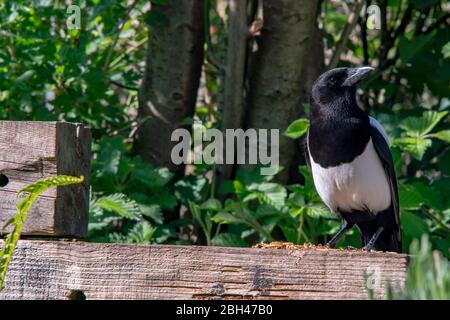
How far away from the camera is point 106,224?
3.46m

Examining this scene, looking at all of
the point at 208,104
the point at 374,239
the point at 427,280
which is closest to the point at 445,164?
the point at 374,239

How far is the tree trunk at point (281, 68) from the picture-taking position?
13.1 feet

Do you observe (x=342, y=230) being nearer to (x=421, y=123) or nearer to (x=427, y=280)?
(x=421, y=123)

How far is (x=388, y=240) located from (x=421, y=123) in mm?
531

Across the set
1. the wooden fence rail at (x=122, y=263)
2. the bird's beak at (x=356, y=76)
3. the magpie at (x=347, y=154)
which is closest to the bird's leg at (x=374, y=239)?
the magpie at (x=347, y=154)

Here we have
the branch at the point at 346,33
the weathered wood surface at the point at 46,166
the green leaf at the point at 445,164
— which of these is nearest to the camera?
the weathered wood surface at the point at 46,166

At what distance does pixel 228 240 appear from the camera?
12.1ft

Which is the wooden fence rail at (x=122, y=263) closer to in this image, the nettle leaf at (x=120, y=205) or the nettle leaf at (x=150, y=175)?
the nettle leaf at (x=120, y=205)

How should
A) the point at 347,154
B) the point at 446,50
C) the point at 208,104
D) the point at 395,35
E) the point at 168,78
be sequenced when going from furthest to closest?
the point at 395,35
the point at 208,104
the point at 168,78
the point at 446,50
the point at 347,154

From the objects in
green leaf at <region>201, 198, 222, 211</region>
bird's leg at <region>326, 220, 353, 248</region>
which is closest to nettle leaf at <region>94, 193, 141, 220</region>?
green leaf at <region>201, 198, 222, 211</region>

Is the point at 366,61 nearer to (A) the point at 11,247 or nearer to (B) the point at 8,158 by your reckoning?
(B) the point at 8,158

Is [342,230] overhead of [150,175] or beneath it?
beneath

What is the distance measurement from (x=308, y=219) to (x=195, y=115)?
3.54ft
